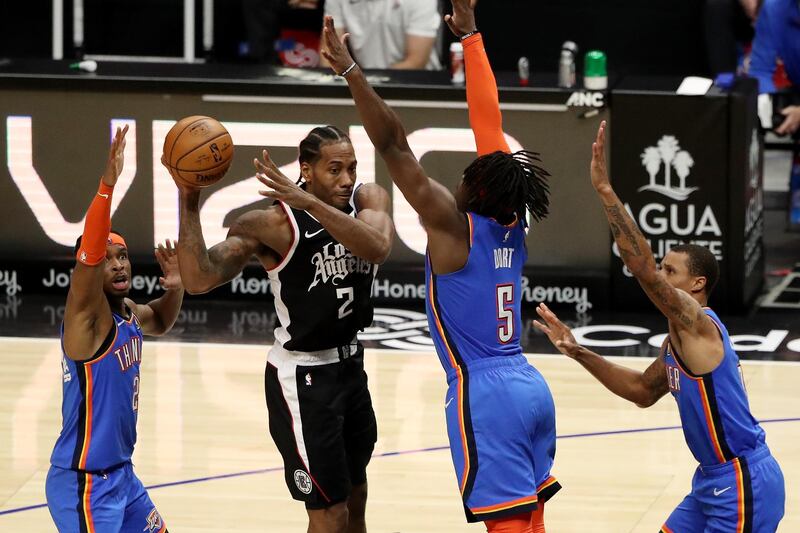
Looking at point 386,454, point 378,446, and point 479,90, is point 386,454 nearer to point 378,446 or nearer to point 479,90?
point 378,446

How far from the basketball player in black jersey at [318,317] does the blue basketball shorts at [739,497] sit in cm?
138

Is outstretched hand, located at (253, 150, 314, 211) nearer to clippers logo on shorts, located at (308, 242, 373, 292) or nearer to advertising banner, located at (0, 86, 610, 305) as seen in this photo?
clippers logo on shorts, located at (308, 242, 373, 292)

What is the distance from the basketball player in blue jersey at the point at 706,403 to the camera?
5410 mm

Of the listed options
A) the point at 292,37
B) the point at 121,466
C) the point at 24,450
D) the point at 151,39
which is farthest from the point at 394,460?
the point at 151,39

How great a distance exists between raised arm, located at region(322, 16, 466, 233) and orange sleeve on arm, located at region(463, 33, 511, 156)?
2.05 feet

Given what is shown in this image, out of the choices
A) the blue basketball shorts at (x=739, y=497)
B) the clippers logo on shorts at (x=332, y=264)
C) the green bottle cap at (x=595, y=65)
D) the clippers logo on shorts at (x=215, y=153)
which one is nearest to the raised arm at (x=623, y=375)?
the blue basketball shorts at (x=739, y=497)

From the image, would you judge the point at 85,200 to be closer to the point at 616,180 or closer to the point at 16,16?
the point at 616,180

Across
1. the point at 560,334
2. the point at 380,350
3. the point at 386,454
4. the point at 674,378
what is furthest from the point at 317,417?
the point at 380,350

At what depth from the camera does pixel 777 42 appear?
1263 centimetres

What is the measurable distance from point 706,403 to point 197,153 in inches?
→ 81.9

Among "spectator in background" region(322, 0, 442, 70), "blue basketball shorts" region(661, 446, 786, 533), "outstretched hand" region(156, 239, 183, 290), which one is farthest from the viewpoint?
"spectator in background" region(322, 0, 442, 70)

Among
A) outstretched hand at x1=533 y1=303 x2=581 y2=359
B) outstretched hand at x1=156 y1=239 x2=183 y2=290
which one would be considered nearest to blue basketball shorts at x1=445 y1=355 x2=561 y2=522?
outstretched hand at x1=533 y1=303 x2=581 y2=359

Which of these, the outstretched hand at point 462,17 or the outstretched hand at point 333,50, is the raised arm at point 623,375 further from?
the outstretched hand at point 333,50

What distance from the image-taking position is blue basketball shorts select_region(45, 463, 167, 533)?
5.63 meters
